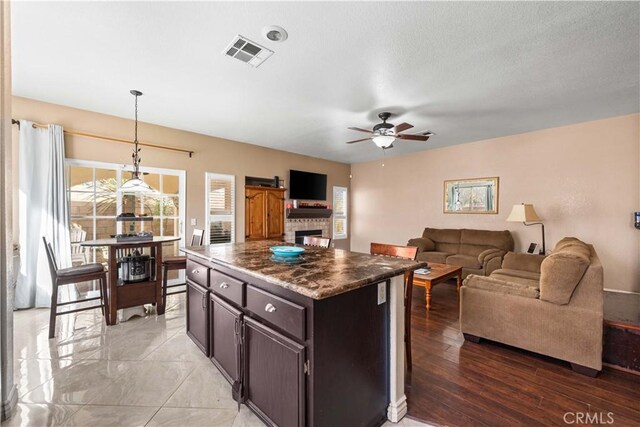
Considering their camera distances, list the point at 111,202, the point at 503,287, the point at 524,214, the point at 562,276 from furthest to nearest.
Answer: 1. the point at 524,214
2. the point at 111,202
3. the point at 503,287
4. the point at 562,276

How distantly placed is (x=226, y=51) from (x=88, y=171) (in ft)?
10.1

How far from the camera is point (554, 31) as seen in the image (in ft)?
6.92

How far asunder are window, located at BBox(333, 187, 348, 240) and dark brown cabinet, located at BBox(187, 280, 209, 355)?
5.20 metres

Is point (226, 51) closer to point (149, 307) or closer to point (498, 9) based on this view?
point (498, 9)

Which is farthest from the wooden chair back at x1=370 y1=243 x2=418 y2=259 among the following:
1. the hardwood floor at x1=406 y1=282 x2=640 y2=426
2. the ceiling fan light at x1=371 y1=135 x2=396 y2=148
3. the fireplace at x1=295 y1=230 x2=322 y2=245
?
the fireplace at x1=295 y1=230 x2=322 y2=245

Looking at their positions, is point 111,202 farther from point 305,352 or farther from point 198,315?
point 305,352

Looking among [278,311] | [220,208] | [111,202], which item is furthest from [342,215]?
[278,311]

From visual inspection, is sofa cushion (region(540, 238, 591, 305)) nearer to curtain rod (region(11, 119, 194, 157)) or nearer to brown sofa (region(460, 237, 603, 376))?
brown sofa (region(460, 237, 603, 376))

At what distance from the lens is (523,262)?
159 inches

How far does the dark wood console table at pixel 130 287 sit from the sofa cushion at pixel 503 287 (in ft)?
11.4

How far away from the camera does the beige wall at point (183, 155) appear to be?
3.71 m

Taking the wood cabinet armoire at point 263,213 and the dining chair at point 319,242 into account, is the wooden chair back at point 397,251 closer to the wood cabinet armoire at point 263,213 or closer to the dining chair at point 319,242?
the dining chair at point 319,242

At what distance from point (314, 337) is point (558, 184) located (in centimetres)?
523

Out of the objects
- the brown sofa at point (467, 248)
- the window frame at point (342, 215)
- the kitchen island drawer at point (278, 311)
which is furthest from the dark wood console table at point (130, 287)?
the window frame at point (342, 215)
